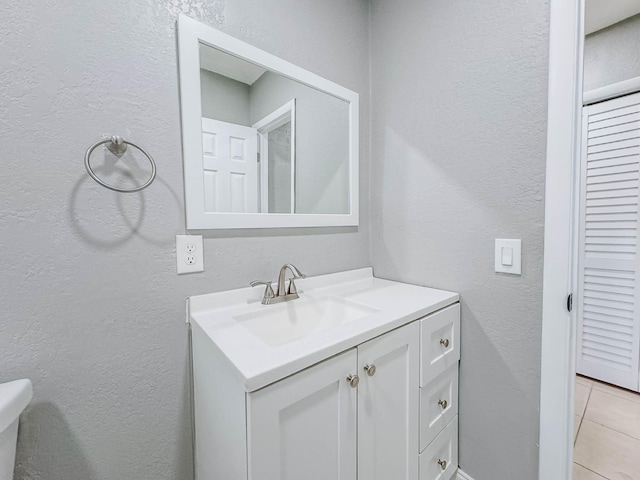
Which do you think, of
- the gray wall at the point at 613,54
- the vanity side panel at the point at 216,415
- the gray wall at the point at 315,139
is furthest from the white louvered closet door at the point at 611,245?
the vanity side panel at the point at 216,415

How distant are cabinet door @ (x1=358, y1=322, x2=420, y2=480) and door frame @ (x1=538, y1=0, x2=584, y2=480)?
44 cm

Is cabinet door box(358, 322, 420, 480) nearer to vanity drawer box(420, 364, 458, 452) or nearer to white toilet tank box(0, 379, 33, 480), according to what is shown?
vanity drawer box(420, 364, 458, 452)

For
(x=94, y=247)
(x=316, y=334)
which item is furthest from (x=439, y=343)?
(x=94, y=247)

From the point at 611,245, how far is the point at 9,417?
2938mm

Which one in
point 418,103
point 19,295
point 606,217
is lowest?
point 19,295

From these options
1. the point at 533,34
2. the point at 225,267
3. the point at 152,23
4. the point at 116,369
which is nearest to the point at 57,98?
the point at 152,23

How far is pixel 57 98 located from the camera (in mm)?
733

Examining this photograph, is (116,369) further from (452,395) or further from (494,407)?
(494,407)

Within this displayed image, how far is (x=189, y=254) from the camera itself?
929mm

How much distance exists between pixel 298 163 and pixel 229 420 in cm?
95

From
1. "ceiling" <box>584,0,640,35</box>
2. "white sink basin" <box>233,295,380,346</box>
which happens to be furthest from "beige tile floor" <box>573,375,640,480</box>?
"ceiling" <box>584,0,640,35</box>

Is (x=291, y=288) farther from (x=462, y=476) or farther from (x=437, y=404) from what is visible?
(x=462, y=476)

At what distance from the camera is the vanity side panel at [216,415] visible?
613 mm

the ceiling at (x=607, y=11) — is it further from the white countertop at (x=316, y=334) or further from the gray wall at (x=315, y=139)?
the white countertop at (x=316, y=334)
